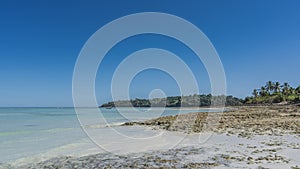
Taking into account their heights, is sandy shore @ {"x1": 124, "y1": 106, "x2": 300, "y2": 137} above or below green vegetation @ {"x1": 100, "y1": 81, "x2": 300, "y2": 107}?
below

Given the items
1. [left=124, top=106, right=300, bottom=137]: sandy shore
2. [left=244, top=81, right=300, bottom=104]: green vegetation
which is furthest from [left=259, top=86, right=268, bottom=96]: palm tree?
[left=124, top=106, right=300, bottom=137]: sandy shore

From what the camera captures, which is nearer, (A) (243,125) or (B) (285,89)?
(A) (243,125)

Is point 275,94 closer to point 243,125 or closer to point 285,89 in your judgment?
point 285,89

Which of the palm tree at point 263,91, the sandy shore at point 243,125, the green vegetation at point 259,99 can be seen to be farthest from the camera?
the palm tree at point 263,91

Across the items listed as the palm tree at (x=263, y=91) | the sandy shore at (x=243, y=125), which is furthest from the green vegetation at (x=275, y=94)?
the sandy shore at (x=243, y=125)

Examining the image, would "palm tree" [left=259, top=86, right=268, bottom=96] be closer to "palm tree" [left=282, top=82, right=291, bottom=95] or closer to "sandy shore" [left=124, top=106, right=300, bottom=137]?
"palm tree" [left=282, top=82, right=291, bottom=95]

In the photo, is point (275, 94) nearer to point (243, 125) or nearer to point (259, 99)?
point (259, 99)

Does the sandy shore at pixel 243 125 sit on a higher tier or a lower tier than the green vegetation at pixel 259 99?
lower

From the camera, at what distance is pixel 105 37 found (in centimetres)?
1116

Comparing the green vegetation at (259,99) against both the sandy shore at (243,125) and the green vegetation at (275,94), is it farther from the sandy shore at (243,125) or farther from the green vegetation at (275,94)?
the sandy shore at (243,125)

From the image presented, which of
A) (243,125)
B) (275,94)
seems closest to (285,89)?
(275,94)

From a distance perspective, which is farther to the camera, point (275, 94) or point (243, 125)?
point (275, 94)

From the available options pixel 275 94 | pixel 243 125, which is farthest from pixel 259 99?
pixel 243 125

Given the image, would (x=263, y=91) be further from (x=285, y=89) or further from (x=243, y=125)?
(x=243, y=125)
